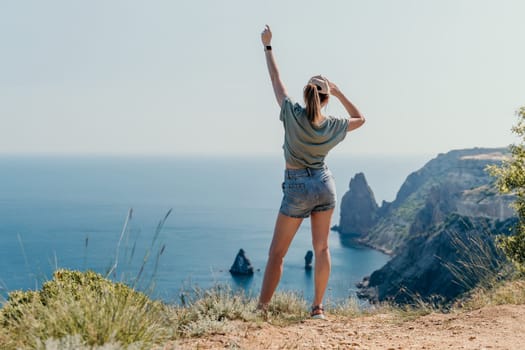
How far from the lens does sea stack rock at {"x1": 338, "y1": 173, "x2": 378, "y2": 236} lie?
483 ft

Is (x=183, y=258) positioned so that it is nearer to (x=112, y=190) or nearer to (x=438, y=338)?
(x=438, y=338)

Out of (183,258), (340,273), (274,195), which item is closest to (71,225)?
(183,258)

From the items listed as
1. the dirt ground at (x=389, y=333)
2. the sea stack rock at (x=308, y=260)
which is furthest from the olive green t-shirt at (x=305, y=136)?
the sea stack rock at (x=308, y=260)

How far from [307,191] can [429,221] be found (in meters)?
117

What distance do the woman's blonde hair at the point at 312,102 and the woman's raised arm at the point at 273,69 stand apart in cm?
26

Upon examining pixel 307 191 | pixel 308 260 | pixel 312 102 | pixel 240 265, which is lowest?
pixel 240 265

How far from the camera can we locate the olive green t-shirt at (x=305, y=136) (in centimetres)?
472

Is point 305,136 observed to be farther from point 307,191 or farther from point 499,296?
point 499,296

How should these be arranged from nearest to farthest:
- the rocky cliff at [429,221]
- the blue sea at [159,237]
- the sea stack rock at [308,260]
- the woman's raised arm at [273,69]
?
the woman's raised arm at [273,69]
the blue sea at [159,237]
the rocky cliff at [429,221]
the sea stack rock at [308,260]

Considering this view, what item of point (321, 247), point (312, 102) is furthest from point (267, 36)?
point (321, 247)

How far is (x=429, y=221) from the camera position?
11662 centimetres

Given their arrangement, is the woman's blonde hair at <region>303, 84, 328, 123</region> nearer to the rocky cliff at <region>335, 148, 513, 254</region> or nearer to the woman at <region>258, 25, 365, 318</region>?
the woman at <region>258, 25, 365, 318</region>

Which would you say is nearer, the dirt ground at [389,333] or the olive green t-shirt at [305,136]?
the dirt ground at [389,333]

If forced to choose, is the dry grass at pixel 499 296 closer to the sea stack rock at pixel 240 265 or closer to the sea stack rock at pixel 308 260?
the sea stack rock at pixel 240 265
